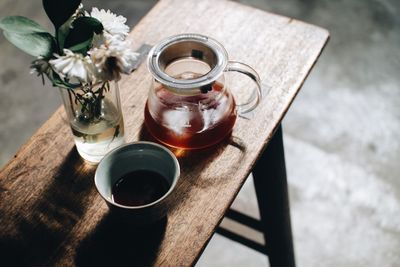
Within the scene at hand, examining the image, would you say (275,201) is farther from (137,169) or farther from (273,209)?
(137,169)

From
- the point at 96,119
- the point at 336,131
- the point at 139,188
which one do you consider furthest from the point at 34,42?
the point at 336,131

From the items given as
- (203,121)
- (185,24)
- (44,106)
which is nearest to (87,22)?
(203,121)

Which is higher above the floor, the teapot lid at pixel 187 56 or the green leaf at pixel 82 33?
the green leaf at pixel 82 33

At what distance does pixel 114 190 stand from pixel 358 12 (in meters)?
1.87

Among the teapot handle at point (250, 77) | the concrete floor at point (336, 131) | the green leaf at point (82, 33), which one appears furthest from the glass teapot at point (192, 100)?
the concrete floor at point (336, 131)

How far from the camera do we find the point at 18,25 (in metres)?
0.65

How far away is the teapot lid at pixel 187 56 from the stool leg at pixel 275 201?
Result: 0.93 feet

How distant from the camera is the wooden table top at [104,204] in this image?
70cm

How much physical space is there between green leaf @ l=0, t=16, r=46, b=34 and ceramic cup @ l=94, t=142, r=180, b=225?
0.22 meters

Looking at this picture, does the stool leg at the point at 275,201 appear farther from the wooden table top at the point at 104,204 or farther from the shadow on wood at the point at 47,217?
the shadow on wood at the point at 47,217

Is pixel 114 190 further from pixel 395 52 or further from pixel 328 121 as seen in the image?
pixel 395 52

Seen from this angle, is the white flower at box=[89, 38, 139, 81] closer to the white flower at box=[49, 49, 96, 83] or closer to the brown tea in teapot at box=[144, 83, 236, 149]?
the white flower at box=[49, 49, 96, 83]

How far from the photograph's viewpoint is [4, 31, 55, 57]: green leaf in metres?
0.63

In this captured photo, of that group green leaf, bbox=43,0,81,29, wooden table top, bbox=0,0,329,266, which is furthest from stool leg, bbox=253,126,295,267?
green leaf, bbox=43,0,81,29
